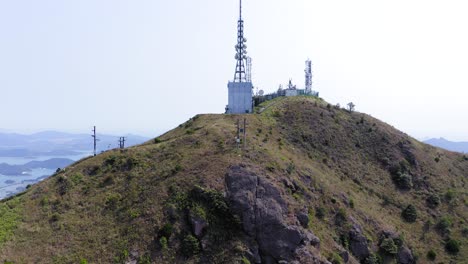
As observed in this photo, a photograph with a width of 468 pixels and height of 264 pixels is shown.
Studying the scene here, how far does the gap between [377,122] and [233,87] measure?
33109 millimetres

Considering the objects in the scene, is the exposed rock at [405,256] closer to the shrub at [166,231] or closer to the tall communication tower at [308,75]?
the shrub at [166,231]

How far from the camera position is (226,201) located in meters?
48.5

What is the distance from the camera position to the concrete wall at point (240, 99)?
81.3 meters

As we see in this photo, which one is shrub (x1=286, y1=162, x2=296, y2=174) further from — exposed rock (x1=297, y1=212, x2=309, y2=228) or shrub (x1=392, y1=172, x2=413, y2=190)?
shrub (x1=392, y1=172, x2=413, y2=190)

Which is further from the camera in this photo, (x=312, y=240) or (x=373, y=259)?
(x=373, y=259)

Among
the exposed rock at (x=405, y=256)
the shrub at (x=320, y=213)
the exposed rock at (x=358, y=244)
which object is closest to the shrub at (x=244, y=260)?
the shrub at (x=320, y=213)

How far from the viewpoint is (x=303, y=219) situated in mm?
50719

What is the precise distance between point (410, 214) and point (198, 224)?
37.0m

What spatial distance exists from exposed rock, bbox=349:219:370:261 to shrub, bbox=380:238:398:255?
2.79 metres

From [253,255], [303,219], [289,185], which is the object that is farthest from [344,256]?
[253,255]

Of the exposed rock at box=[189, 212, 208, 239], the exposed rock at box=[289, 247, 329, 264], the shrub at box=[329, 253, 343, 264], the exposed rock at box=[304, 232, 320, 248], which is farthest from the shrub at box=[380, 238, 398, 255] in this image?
the exposed rock at box=[189, 212, 208, 239]

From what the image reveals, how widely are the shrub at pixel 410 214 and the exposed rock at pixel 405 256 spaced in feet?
27.9

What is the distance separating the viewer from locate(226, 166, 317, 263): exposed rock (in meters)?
46.1

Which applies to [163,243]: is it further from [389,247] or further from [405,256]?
[405,256]
